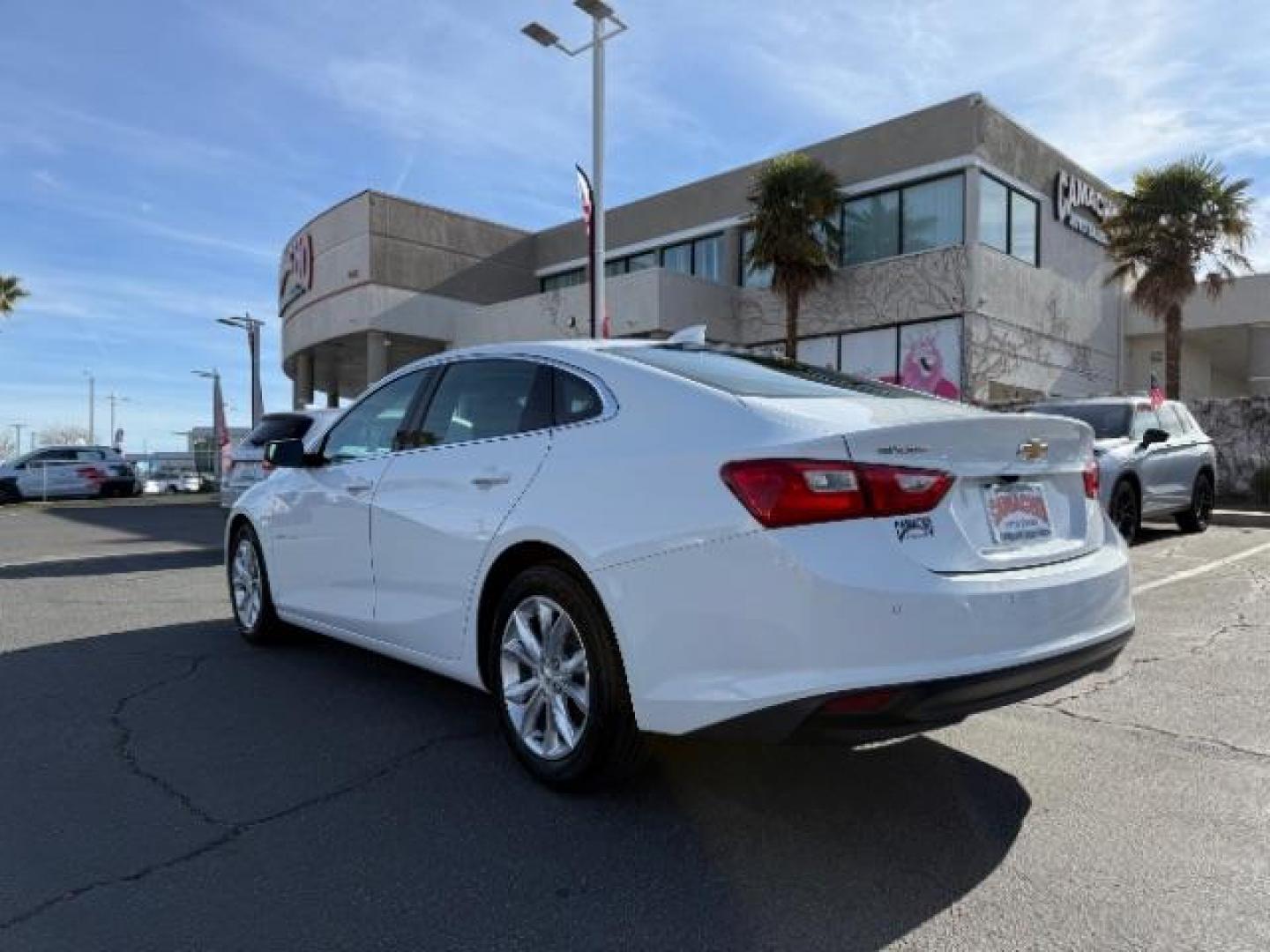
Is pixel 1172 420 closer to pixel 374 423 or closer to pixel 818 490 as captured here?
pixel 374 423

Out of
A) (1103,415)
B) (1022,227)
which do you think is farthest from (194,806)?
(1022,227)

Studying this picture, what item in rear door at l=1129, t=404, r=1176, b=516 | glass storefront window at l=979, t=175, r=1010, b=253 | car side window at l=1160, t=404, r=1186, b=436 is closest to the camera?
rear door at l=1129, t=404, r=1176, b=516

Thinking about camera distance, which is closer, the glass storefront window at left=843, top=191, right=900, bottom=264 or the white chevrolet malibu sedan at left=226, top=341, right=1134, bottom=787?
the white chevrolet malibu sedan at left=226, top=341, right=1134, bottom=787

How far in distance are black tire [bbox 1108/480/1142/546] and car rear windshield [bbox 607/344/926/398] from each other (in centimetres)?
659

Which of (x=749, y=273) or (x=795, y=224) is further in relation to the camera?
(x=749, y=273)

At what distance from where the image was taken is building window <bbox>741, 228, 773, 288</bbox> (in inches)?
960

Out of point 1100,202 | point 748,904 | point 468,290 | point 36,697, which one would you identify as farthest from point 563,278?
point 748,904

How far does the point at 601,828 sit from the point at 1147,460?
8.82 meters

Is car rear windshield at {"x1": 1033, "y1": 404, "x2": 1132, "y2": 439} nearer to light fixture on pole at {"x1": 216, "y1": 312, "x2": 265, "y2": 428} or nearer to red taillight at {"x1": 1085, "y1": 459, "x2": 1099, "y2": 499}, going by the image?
red taillight at {"x1": 1085, "y1": 459, "x2": 1099, "y2": 499}

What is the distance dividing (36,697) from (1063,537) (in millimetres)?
4562

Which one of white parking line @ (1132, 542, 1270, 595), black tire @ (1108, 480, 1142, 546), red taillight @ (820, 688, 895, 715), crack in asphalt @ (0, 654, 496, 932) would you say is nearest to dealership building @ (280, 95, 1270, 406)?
white parking line @ (1132, 542, 1270, 595)

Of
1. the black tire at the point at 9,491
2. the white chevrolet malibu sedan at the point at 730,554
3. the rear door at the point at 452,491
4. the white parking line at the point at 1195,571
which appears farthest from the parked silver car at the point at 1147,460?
the black tire at the point at 9,491

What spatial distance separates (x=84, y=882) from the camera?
2.76m

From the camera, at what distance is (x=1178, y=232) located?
2134cm
